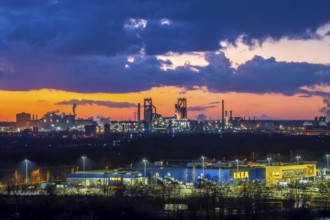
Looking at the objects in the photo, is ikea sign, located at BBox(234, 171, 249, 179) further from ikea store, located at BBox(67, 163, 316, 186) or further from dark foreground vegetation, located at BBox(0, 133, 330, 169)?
dark foreground vegetation, located at BBox(0, 133, 330, 169)

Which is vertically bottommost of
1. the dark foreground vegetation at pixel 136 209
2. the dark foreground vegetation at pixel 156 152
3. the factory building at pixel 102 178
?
the dark foreground vegetation at pixel 136 209

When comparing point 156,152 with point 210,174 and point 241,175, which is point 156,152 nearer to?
point 210,174

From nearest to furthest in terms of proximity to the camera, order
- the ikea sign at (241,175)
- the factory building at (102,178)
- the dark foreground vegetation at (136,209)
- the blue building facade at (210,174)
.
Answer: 1. the dark foreground vegetation at (136,209)
2. the factory building at (102,178)
3. the blue building facade at (210,174)
4. the ikea sign at (241,175)

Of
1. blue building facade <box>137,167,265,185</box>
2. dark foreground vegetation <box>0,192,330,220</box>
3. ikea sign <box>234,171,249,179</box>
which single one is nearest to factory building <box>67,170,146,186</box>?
blue building facade <box>137,167,265,185</box>

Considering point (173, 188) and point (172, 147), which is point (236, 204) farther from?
point (172, 147)

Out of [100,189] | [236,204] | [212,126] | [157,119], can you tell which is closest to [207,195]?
[236,204]

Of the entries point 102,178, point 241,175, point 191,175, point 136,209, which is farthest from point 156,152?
point 136,209

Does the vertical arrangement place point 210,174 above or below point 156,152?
below

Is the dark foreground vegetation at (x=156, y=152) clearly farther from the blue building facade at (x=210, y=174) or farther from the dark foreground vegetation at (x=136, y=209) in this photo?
the dark foreground vegetation at (x=136, y=209)

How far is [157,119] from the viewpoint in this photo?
8669cm

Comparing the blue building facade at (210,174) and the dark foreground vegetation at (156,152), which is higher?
the dark foreground vegetation at (156,152)

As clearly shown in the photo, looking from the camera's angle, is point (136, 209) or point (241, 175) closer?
point (136, 209)

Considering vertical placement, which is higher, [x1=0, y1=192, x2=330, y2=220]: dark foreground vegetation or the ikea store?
the ikea store

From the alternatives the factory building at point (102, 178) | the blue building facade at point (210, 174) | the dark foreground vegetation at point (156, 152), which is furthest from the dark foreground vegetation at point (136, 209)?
the dark foreground vegetation at point (156, 152)
